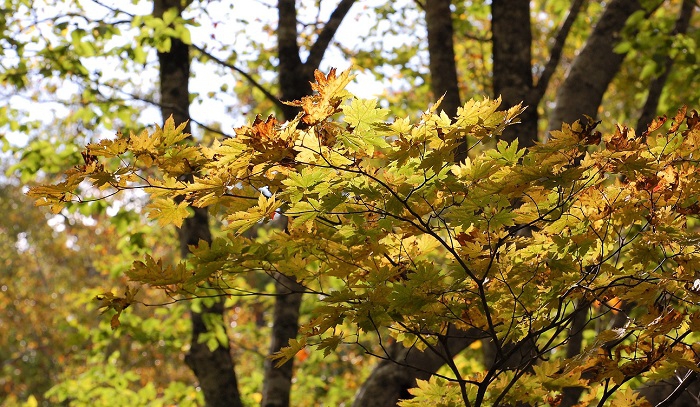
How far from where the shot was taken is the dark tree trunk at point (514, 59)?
4.15 meters

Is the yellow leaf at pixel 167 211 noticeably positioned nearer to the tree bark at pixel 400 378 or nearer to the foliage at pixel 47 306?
the tree bark at pixel 400 378

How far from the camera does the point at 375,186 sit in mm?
1879

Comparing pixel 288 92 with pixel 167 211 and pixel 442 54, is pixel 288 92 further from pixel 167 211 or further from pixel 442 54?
pixel 167 211

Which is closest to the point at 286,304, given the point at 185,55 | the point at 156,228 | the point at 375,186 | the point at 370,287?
the point at 185,55

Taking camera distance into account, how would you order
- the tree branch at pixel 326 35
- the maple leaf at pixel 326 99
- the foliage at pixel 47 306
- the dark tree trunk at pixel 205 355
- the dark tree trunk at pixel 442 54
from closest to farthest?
the maple leaf at pixel 326 99 → the dark tree trunk at pixel 442 54 → the dark tree trunk at pixel 205 355 → the tree branch at pixel 326 35 → the foliage at pixel 47 306

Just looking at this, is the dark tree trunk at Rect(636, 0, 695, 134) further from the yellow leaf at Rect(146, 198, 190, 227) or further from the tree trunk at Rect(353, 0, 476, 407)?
the yellow leaf at Rect(146, 198, 190, 227)

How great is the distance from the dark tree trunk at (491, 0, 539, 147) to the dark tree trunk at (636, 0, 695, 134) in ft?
3.17

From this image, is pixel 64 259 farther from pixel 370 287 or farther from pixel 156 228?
pixel 370 287

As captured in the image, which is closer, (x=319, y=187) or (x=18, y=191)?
(x=319, y=187)

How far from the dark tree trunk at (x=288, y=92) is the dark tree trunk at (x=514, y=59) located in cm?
118

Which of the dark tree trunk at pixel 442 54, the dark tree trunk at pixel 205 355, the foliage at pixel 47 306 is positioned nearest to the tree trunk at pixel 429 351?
the dark tree trunk at pixel 442 54

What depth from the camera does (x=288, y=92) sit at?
4.68m

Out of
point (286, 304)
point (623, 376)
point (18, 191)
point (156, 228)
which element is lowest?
point (623, 376)

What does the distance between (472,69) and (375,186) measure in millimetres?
5982
